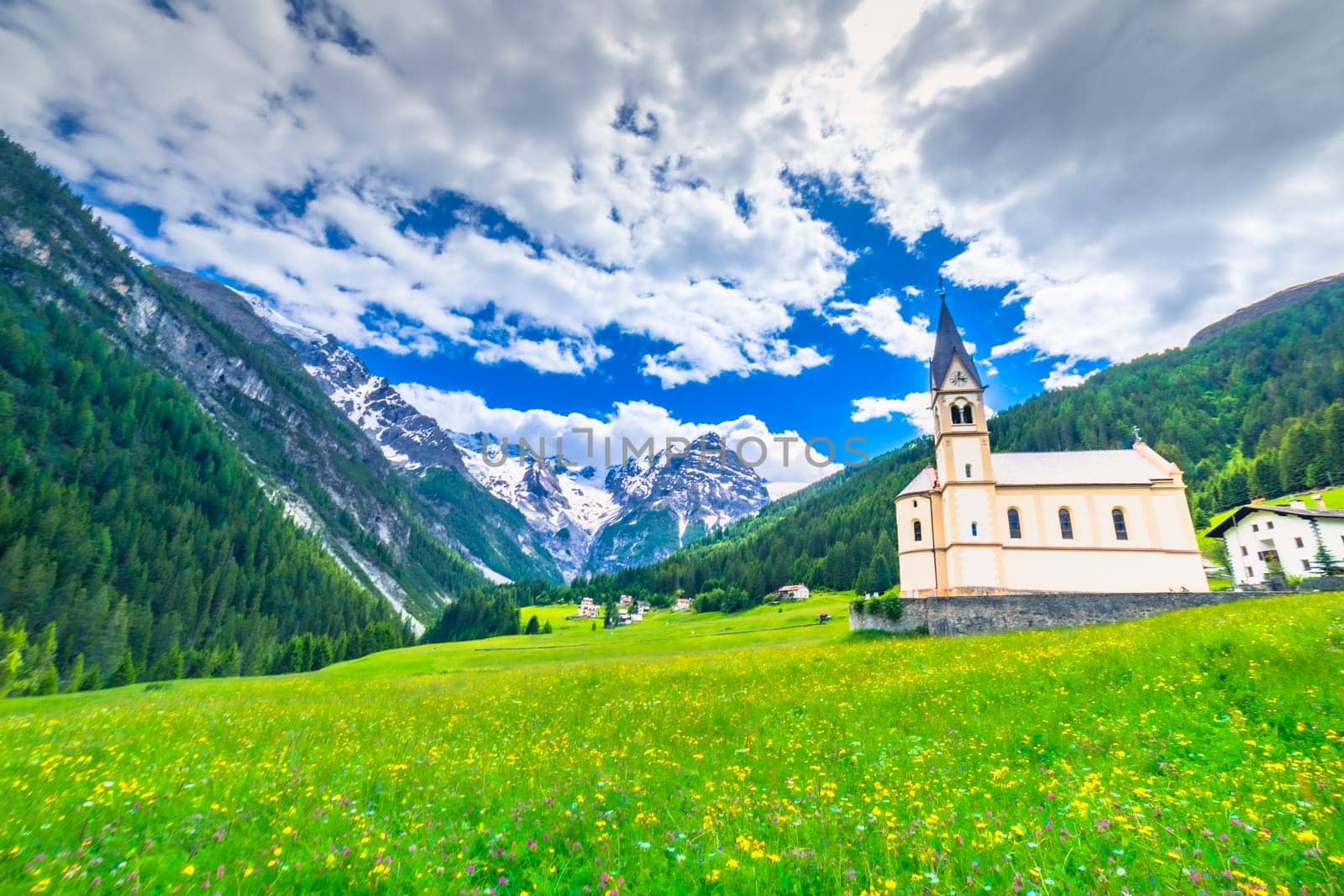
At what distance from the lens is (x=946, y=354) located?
54.7 meters

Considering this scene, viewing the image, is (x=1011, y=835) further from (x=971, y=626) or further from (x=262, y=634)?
(x=262, y=634)

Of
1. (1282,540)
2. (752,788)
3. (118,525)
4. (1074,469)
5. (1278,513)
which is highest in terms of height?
(1278,513)

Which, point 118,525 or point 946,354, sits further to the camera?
point 118,525

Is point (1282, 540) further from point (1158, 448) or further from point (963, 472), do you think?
point (1158, 448)

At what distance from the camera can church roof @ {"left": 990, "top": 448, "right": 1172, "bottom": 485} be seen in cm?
4953

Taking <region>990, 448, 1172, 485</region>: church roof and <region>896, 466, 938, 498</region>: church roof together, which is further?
<region>896, 466, 938, 498</region>: church roof

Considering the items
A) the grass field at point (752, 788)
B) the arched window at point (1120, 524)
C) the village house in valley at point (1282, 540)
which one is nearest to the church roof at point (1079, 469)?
the arched window at point (1120, 524)

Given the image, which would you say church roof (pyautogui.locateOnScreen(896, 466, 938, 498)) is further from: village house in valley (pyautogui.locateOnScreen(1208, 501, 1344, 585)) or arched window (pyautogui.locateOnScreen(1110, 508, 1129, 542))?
village house in valley (pyautogui.locateOnScreen(1208, 501, 1344, 585))

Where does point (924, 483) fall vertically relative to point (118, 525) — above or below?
above

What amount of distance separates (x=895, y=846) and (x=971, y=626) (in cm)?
3838

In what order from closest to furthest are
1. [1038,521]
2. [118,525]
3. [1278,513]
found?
1. [1038,521]
2. [1278,513]
3. [118,525]

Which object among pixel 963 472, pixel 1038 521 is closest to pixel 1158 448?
pixel 1038 521

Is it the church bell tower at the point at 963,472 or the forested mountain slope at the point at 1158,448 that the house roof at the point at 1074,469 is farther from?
the forested mountain slope at the point at 1158,448

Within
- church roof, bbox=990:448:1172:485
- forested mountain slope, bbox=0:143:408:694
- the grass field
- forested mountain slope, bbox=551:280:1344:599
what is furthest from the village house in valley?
forested mountain slope, bbox=0:143:408:694
